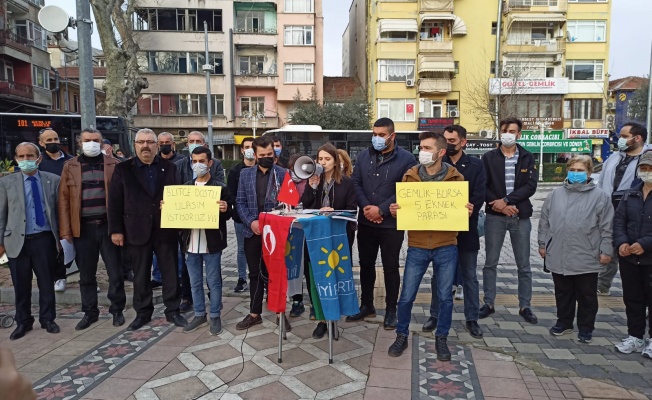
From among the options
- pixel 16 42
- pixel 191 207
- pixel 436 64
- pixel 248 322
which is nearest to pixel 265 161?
pixel 191 207

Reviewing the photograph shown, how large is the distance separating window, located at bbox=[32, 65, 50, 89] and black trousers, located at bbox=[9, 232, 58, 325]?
35.8 m

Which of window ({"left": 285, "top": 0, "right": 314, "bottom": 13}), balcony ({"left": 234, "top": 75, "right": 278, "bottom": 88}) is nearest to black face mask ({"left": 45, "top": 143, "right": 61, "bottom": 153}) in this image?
balcony ({"left": 234, "top": 75, "right": 278, "bottom": 88})

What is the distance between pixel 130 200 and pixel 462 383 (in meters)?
3.81

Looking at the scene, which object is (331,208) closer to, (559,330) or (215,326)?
(215,326)

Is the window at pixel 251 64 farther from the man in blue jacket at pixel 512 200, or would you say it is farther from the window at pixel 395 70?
the man in blue jacket at pixel 512 200

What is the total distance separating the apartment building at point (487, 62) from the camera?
37875mm

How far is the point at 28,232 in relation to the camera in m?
5.01

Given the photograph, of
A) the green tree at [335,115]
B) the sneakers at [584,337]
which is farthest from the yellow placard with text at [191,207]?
the green tree at [335,115]

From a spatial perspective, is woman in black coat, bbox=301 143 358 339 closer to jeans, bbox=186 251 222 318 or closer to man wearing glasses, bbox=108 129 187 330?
jeans, bbox=186 251 222 318

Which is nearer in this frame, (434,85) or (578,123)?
(434,85)

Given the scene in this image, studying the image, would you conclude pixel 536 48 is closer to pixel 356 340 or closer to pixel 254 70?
pixel 254 70

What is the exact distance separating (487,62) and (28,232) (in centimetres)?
3978

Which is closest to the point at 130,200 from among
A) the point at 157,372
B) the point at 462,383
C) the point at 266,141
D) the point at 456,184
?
the point at 266,141

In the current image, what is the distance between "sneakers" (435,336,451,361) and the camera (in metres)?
4.27
